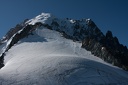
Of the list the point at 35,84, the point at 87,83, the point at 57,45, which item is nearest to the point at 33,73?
the point at 35,84

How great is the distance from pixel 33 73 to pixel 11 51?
19.6 metres

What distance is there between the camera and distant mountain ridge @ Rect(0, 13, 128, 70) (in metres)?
49.6

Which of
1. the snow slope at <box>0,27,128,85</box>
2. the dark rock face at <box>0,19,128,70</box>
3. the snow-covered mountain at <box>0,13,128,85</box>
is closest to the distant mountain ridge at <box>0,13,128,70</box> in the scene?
the dark rock face at <box>0,19,128,70</box>

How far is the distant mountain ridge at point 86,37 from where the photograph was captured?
1951 inches

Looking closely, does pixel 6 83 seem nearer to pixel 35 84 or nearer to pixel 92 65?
pixel 35 84

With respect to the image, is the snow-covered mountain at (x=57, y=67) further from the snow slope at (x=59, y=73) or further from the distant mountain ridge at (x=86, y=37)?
the distant mountain ridge at (x=86, y=37)

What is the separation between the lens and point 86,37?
297 feet

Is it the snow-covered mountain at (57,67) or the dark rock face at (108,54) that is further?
the dark rock face at (108,54)

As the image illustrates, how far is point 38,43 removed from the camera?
196ft

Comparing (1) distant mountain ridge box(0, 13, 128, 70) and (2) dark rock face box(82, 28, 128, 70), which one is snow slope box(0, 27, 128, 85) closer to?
(2) dark rock face box(82, 28, 128, 70)

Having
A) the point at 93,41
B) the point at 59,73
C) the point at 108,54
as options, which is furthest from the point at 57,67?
the point at 93,41

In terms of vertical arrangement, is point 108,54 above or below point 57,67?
above

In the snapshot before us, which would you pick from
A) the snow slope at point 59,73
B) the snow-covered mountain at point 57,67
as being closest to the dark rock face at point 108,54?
the snow-covered mountain at point 57,67

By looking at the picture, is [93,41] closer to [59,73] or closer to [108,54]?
[108,54]
